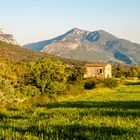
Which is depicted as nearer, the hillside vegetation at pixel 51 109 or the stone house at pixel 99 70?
the hillside vegetation at pixel 51 109

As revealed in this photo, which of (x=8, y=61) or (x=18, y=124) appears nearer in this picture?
(x=18, y=124)

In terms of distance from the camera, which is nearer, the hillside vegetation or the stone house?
the hillside vegetation

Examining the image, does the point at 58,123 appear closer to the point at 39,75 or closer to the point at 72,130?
the point at 72,130

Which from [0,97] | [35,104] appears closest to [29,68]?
[35,104]

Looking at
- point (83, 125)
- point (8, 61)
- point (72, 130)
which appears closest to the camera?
point (72, 130)

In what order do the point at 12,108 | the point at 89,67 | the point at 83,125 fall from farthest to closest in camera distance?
1. the point at 89,67
2. the point at 12,108
3. the point at 83,125

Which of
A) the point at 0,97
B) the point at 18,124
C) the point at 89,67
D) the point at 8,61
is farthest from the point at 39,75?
the point at 89,67

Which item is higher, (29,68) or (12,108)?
(29,68)

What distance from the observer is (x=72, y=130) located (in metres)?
19.0

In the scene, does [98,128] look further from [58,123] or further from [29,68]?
[29,68]

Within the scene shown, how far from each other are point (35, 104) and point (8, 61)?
21.4ft

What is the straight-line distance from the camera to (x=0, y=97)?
35.0 metres

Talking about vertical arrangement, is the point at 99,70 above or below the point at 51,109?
above

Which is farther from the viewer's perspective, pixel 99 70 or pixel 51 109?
pixel 99 70
